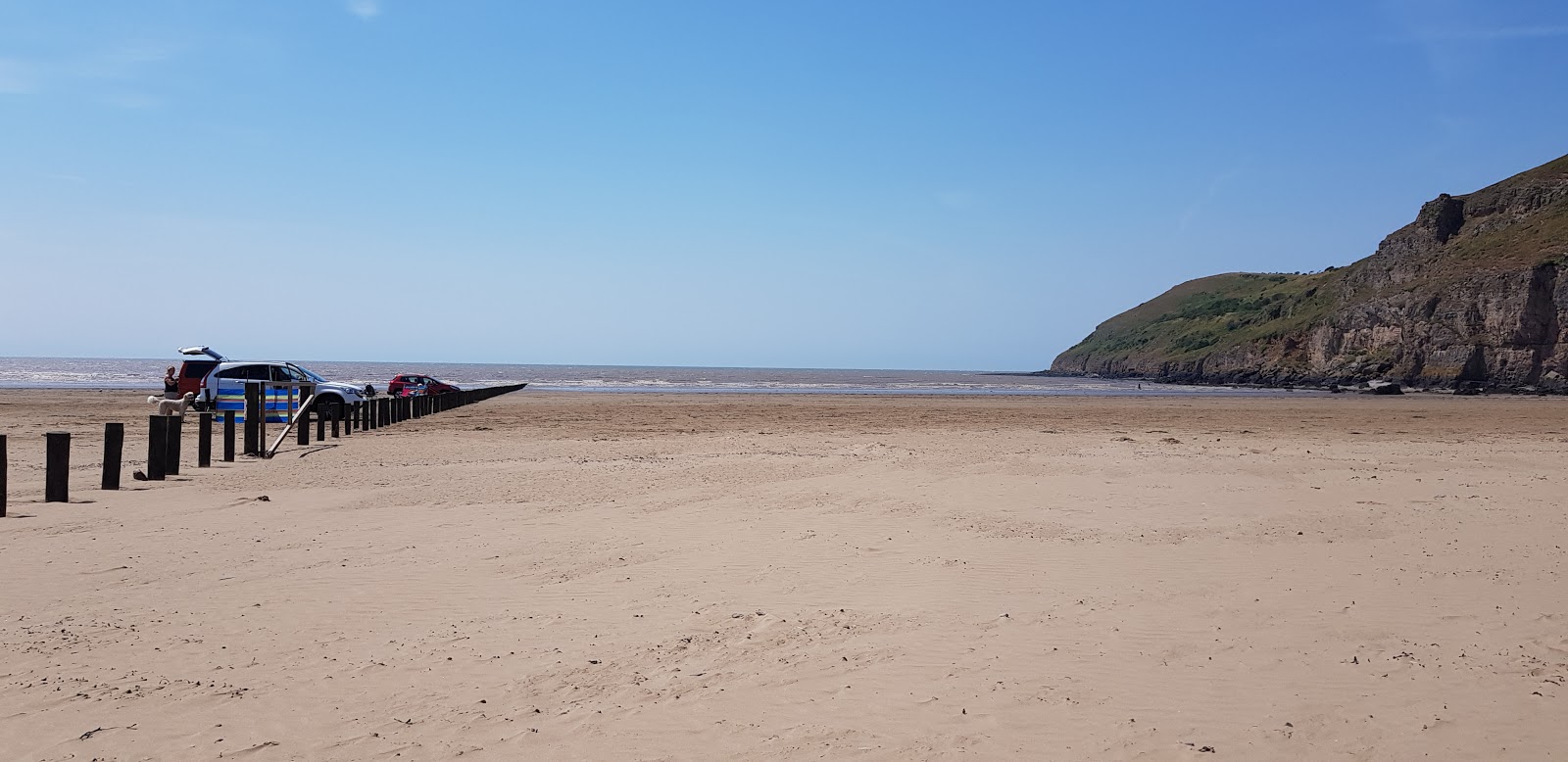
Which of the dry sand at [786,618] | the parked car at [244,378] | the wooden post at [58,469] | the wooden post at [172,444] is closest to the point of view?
the dry sand at [786,618]

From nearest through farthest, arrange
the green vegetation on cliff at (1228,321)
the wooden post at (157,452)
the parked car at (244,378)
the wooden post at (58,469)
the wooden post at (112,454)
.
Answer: the wooden post at (58,469)
the wooden post at (112,454)
the wooden post at (157,452)
the parked car at (244,378)
the green vegetation on cliff at (1228,321)

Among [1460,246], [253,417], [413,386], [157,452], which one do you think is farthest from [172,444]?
[1460,246]

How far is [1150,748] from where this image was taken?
181 inches

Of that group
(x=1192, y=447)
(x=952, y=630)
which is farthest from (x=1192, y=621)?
(x=1192, y=447)

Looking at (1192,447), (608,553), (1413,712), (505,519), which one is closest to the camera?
(1413,712)

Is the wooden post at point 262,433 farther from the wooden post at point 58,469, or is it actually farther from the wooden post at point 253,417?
the wooden post at point 58,469

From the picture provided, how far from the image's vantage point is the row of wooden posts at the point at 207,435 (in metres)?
11.5

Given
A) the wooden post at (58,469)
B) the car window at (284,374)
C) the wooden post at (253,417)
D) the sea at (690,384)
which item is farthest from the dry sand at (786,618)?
the sea at (690,384)

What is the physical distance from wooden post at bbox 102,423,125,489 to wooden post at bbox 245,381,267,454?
16.6 ft

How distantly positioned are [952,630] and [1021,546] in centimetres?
298

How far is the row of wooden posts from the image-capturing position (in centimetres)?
1152

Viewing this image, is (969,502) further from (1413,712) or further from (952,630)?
(1413,712)

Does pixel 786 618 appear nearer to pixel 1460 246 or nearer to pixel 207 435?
pixel 207 435

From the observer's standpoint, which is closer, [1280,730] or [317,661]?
[1280,730]
